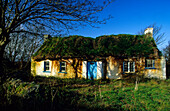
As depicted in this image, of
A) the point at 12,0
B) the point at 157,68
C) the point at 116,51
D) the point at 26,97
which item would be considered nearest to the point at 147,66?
the point at 157,68

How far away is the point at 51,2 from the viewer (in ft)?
20.1

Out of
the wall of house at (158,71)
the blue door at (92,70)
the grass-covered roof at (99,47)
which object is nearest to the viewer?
the wall of house at (158,71)

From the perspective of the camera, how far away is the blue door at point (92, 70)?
13280mm

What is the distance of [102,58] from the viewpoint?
43.1 ft

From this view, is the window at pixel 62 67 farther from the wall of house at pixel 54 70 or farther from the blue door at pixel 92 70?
the blue door at pixel 92 70

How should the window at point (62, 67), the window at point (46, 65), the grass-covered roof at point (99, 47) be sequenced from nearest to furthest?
the grass-covered roof at point (99, 47), the window at point (62, 67), the window at point (46, 65)

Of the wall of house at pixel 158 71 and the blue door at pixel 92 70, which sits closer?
the wall of house at pixel 158 71

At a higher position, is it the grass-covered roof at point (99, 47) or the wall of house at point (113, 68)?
the grass-covered roof at point (99, 47)

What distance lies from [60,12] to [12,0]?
330 cm

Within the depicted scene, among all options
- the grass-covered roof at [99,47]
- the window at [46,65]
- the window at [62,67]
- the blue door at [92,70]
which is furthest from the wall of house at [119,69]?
the window at [46,65]

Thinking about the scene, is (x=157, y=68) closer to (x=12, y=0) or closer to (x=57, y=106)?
(x=57, y=106)

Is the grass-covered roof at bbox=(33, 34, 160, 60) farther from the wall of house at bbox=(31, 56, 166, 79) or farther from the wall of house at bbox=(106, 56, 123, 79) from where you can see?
the wall of house at bbox=(31, 56, 166, 79)

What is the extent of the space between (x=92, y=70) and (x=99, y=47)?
3.32 meters

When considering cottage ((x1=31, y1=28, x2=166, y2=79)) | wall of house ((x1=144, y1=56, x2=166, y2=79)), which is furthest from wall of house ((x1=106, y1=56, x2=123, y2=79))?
wall of house ((x1=144, y1=56, x2=166, y2=79))
